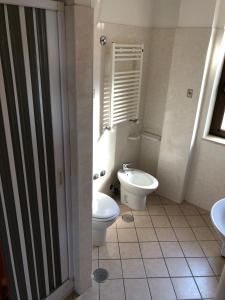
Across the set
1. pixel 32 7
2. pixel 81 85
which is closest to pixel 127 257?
pixel 81 85

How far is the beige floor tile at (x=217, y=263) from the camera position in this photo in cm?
234

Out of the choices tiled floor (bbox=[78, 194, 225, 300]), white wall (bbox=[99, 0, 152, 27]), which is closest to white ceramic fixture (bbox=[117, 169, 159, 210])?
tiled floor (bbox=[78, 194, 225, 300])

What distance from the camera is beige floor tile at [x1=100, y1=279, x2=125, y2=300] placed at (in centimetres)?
205

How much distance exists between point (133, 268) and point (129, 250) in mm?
220

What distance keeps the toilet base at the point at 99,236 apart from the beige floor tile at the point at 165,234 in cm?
63

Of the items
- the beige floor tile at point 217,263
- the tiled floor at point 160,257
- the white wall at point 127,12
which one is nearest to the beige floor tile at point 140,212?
the tiled floor at point 160,257

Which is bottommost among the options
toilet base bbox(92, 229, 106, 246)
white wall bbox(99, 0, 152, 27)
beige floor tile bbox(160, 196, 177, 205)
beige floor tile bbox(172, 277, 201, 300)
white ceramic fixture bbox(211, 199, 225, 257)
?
beige floor tile bbox(172, 277, 201, 300)

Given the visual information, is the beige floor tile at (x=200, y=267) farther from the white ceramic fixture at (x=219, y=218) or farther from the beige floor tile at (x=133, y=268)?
the white ceramic fixture at (x=219, y=218)

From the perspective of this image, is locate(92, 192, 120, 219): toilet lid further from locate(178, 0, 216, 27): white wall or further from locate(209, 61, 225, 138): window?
locate(178, 0, 216, 27): white wall

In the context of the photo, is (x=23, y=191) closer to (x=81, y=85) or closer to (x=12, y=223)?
(x=12, y=223)

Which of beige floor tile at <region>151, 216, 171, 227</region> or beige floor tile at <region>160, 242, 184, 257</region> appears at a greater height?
beige floor tile at <region>151, 216, 171, 227</region>

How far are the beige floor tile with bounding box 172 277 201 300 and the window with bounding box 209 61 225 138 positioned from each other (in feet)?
5.49

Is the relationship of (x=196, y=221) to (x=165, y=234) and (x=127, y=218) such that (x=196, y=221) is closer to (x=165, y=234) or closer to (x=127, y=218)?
(x=165, y=234)

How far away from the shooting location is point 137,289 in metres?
2.12
